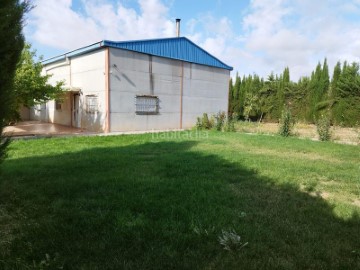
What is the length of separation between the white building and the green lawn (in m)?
7.58

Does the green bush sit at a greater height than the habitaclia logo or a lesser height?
greater

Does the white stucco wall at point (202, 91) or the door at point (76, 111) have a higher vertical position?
the white stucco wall at point (202, 91)

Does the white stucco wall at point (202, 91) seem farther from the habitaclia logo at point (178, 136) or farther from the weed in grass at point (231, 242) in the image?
the weed in grass at point (231, 242)

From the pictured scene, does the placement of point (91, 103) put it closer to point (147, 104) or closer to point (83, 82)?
point (83, 82)

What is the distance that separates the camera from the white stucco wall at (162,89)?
13242 millimetres

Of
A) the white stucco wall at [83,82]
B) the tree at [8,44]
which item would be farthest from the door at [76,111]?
the tree at [8,44]

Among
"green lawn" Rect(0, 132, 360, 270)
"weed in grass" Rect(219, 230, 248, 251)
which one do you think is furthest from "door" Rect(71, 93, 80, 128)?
"weed in grass" Rect(219, 230, 248, 251)

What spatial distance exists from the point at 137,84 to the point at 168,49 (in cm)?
294

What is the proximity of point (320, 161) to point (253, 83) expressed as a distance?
19644 millimetres

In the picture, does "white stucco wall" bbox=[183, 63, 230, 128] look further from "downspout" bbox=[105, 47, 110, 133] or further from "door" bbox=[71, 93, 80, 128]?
Result: "door" bbox=[71, 93, 80, 128]

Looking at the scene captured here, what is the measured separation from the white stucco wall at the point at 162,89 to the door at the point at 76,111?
318cm

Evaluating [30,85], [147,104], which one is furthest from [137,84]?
[30,85]

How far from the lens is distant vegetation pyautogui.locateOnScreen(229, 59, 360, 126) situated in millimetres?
19875

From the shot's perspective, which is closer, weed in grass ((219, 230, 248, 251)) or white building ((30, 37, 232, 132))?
weed in grass ((219, 230, 248, 251))
